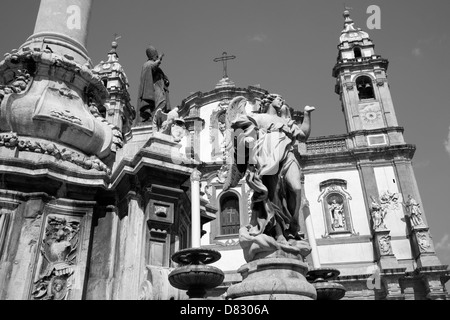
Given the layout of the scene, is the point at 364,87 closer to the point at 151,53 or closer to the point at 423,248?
the point at 423,248

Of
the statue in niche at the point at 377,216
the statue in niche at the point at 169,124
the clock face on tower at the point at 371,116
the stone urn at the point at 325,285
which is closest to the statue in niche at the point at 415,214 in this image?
the statue in niche at the point at 377,216

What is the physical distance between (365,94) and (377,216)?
861cm

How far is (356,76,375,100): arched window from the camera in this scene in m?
24.4

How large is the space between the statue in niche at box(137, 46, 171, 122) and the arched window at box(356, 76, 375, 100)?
778 inches

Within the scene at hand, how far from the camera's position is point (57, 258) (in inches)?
192

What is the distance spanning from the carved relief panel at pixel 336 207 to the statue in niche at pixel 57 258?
1697 centimetres

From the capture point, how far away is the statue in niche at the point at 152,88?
22.1 feet

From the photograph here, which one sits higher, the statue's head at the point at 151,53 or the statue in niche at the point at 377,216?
the statue in niche at the point at 377,216

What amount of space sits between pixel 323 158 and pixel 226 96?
6852 mm

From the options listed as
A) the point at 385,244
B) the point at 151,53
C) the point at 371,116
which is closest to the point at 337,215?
the point at 385,244

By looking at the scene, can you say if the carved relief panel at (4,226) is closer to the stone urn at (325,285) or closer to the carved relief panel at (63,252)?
the carved relief panel at (63,252)

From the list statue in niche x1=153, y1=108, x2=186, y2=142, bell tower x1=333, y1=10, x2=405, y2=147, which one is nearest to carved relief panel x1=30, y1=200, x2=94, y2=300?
statue in niche x1=153, y1=108, x2=186, y2=142

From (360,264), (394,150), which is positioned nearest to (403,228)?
(360,264)
